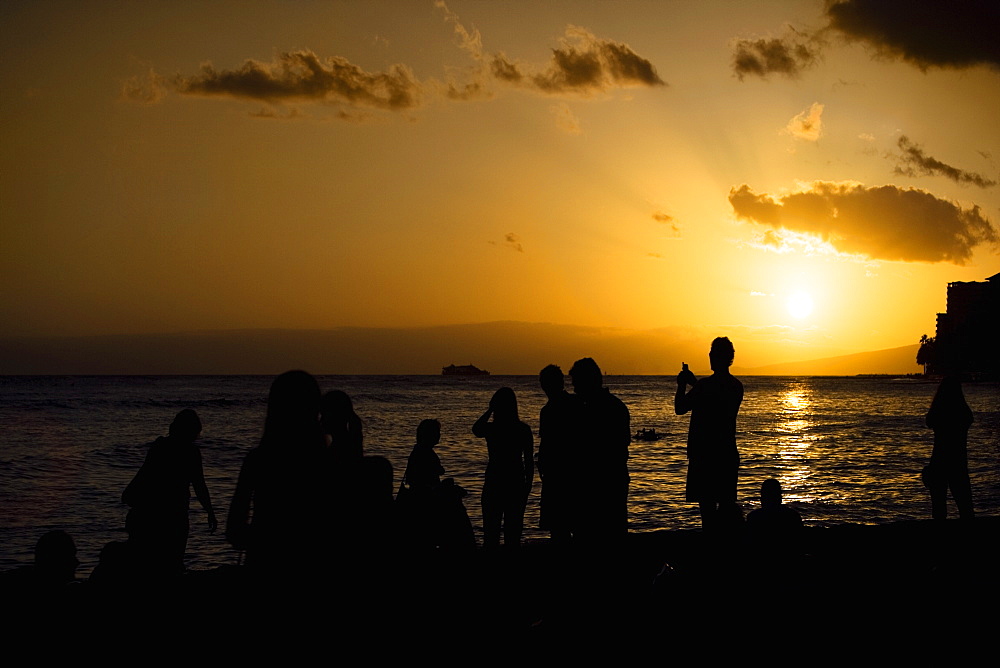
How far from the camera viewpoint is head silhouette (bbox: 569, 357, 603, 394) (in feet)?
21.2

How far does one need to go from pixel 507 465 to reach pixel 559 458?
5.20 ft

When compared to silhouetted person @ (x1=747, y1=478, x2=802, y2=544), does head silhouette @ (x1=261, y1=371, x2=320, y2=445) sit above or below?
above

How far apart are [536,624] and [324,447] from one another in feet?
10.3

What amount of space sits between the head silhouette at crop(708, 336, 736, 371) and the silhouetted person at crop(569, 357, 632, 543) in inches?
69.4

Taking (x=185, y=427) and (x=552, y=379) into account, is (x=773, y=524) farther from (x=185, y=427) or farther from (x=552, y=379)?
(x=185, y=427)

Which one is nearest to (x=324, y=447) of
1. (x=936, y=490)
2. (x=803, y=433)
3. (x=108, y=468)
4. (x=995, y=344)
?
(x=936, y=490)

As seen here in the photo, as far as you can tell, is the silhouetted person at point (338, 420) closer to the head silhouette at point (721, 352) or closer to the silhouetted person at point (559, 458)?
the silhouetted person at point (559, 458)

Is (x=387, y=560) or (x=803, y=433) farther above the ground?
(x=387, y=560)

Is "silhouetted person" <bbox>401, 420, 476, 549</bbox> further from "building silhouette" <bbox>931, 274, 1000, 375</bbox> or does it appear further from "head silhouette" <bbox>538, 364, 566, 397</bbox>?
"building silhouette" <bbox>931, 274, 1000, 375</bbox>

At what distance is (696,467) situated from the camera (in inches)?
308

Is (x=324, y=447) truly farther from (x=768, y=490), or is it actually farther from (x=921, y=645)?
(x=768, y=490)

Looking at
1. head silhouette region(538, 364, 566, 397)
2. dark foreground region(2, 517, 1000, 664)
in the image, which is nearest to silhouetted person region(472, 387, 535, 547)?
dark foreground region(2, 517, 1000, 664)

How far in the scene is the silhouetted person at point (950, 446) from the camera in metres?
9.30

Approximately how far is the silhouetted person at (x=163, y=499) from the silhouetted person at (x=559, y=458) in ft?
11.3
